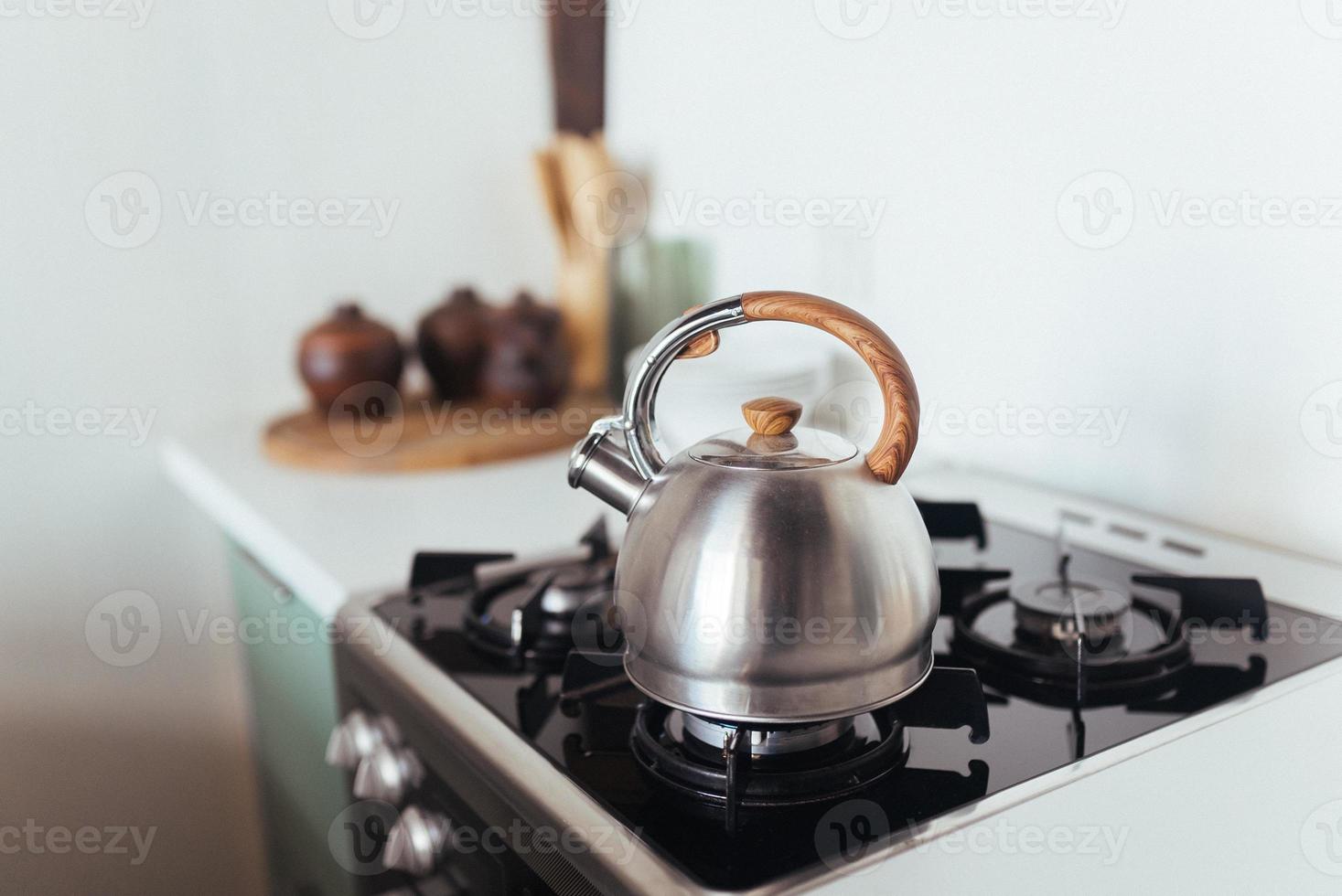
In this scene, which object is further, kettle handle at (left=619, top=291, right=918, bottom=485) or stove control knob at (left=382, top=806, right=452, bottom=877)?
stove control knob at (left=382, top=806, right=452, bottom=877)

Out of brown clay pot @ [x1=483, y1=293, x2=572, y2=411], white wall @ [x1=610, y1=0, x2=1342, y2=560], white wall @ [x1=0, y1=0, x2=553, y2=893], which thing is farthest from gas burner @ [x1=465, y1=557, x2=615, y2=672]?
white wall @ [x1=0, y1=0, x2=553, y2=893]

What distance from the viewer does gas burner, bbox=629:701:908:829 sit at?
2.05 feet

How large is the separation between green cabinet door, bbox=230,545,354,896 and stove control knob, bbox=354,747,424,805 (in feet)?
0.58

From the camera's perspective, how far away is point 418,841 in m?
0.86

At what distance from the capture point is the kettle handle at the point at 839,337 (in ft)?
2.11

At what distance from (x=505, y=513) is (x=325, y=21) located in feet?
2.96

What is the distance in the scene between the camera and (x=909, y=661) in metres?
0.66

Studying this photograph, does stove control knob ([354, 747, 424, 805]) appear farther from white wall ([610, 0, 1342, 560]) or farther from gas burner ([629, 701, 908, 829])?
white wall ([610, 0, 1342, 560])

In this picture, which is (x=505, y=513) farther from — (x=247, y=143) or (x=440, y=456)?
(x=247, y=143)

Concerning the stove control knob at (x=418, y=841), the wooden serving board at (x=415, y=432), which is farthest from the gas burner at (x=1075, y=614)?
the wooden serving board at (x=415, y=432)

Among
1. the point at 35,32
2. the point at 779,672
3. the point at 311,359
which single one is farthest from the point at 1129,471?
the point at 35,32

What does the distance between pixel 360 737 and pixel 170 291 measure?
3.27ft

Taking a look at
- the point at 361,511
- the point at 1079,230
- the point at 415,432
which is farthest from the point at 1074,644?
the point at 415,432

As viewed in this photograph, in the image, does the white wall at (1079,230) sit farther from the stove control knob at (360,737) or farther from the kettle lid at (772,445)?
the stove control knob at (360,737)
